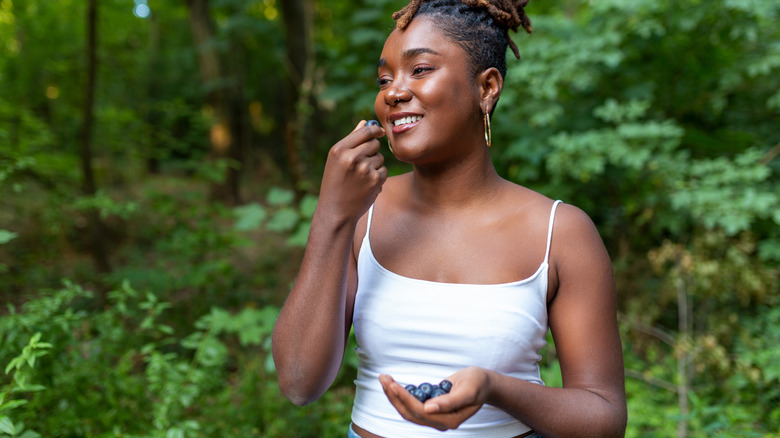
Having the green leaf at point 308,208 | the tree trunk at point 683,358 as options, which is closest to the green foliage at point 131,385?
the green leaf at point 308,208

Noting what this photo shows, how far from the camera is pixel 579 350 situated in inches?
48.1

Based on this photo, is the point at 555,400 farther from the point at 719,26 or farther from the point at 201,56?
the point at 201,56

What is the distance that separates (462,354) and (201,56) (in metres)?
7.83

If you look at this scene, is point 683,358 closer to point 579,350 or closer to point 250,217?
point 579,350

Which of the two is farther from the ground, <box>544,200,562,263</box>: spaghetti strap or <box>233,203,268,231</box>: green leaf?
<box>544,200,562,263</box>: spaghetti strap

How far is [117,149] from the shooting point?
291 inches

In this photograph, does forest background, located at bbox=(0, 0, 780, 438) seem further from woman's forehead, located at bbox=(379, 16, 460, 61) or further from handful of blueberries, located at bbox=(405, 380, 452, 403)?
woman's forehead, located at bbox=(379, 16, 460, 61)

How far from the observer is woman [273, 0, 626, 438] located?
47.5 inches

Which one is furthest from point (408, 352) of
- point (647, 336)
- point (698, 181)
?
point (647, 336)

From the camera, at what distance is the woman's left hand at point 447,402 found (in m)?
0.94

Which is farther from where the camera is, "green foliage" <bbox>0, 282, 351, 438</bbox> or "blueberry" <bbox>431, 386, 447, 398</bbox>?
"green foliage" <bbox>0, 282, 351, 438</bbox>

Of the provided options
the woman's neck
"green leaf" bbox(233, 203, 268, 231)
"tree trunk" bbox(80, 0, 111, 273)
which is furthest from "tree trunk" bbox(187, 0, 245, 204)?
the woman's neck

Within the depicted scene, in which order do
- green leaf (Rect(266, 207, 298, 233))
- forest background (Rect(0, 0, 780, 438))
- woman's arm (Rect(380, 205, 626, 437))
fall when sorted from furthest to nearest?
green leaf (Rect(266, 207, 298, 233)) < forest background (Rect(0, 0, 780, 438)) < woman's arm (Rect(380, 205, 626, 437))

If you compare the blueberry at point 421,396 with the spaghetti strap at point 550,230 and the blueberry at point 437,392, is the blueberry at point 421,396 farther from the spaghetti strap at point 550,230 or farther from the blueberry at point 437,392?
the spaghetti strap at point 550,230
